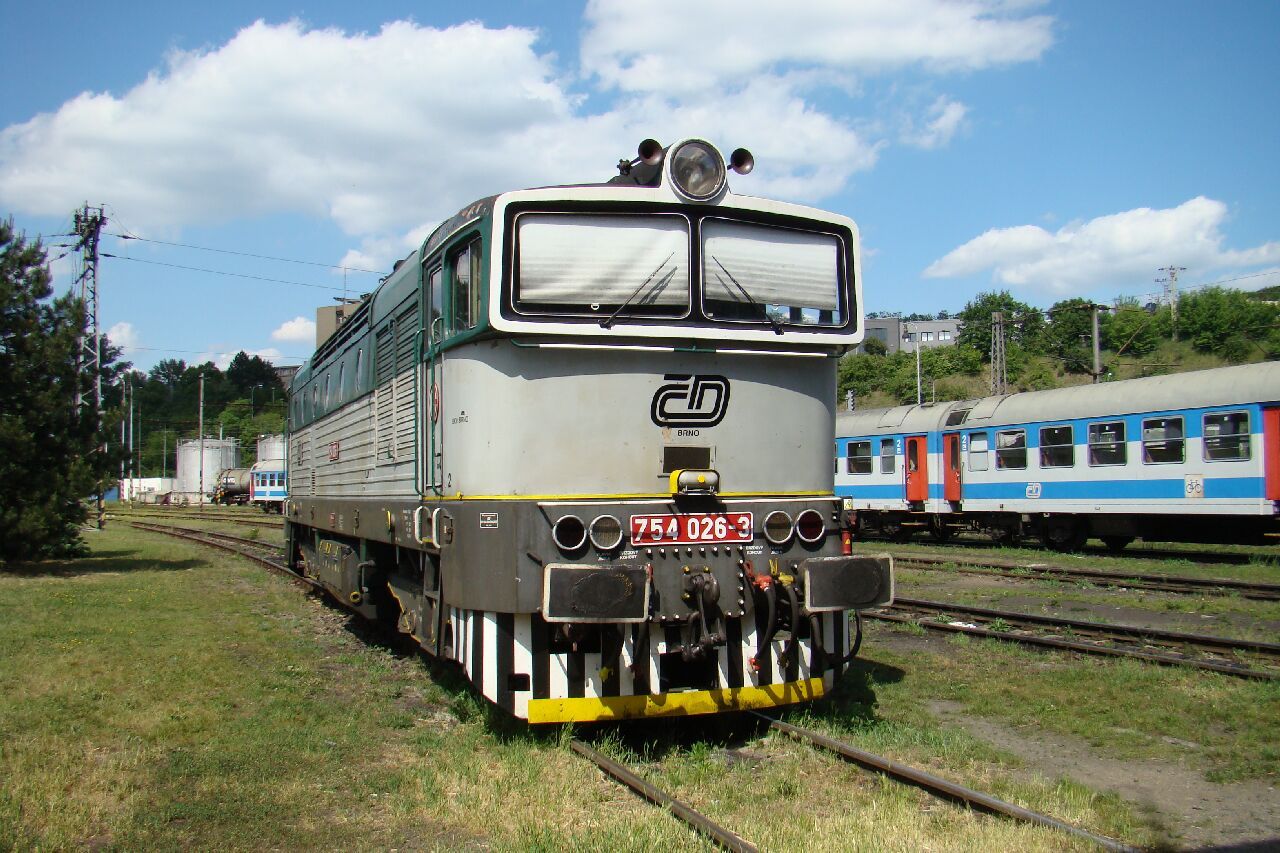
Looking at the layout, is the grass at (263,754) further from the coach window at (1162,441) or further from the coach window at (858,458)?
the coach window at (858,458)

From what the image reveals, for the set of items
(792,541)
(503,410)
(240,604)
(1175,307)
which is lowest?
(240,604)

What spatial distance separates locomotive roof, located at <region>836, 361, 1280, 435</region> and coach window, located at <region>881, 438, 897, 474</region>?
0.98 feet

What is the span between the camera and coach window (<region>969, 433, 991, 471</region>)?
74.0ft

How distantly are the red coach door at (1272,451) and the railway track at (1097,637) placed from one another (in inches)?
313

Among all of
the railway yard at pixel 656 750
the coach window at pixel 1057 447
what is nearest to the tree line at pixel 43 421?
the railway yard at pixel 656 750

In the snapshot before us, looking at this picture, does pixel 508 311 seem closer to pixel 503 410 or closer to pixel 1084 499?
pixel 503 410

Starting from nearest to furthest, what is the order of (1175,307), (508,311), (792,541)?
(508,311) → (792,541) → (1175,307)

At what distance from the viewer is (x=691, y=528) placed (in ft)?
20.2

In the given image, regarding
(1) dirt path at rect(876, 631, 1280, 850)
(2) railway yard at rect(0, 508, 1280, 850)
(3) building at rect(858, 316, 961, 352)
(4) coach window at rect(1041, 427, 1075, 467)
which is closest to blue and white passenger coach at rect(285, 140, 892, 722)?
(2) railway yard at rect(0, 508, 1280, 850)

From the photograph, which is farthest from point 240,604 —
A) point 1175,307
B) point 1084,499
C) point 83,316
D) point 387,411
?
point 1175,307

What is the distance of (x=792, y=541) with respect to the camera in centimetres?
650

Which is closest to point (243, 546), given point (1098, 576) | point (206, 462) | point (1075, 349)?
point (1098, 576)

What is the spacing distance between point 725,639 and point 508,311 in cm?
231

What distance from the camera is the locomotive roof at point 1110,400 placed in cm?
1759
